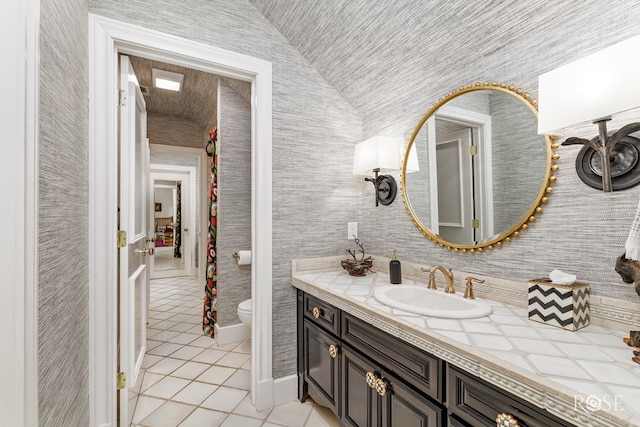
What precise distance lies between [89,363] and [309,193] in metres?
1.48

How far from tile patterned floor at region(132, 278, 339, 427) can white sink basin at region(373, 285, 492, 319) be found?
886 millimetres

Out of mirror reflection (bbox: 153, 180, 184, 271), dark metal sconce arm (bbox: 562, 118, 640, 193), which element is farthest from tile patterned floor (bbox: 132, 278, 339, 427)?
mirror reflection (bbox: 153, 180, 184, 271)

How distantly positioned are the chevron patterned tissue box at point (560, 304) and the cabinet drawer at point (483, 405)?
42 centimetres

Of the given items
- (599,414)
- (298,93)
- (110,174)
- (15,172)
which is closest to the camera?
(599,414)

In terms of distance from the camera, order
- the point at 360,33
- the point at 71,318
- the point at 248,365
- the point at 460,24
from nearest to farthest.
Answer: the point at 71,318, the point at 460,24, the point at 360,33, the point at 248,365

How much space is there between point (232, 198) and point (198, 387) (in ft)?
5.20

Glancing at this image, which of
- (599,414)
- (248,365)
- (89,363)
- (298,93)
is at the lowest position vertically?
(248,365)

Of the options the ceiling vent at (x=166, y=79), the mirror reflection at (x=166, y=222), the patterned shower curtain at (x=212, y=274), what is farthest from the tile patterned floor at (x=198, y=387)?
the mirror reflection at (x=166, y=222)

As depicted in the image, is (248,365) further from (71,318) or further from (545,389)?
(545,389)

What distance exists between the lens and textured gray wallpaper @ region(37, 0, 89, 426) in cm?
87

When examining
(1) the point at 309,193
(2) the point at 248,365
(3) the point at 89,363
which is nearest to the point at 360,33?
(1) the point at 309,193

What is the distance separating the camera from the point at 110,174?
147cm

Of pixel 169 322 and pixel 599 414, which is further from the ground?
pixel 599 414

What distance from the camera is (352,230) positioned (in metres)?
2.14
